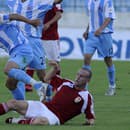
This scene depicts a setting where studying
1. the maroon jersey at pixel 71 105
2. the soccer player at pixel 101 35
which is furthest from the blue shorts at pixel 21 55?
the soccer player at pixel 101 35

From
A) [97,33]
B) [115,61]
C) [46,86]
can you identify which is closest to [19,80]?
[46,86]

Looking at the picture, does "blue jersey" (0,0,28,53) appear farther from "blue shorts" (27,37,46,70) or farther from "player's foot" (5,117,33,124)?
"blue shorts" (27,37,46,70)

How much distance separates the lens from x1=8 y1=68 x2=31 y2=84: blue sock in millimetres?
11008

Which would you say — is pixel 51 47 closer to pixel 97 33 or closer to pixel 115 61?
Result: pixel 97 33

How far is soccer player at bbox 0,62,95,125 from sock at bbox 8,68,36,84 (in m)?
0.38

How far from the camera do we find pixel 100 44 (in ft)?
51.1

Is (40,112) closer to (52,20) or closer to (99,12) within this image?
(52,20)

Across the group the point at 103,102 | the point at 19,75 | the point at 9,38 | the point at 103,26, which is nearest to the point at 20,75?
the point at 19,75

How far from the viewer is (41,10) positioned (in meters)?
13.4

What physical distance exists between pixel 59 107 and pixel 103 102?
3215 mm

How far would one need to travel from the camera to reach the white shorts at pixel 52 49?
15.4 meters

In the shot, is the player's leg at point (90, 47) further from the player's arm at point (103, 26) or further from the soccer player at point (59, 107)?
the soccer player at point (59, 107)

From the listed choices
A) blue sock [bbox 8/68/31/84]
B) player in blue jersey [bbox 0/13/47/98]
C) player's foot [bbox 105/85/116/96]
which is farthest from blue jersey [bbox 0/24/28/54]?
player's foot [bbox 105/85/116/96]

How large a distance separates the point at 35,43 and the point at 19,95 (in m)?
2.01
